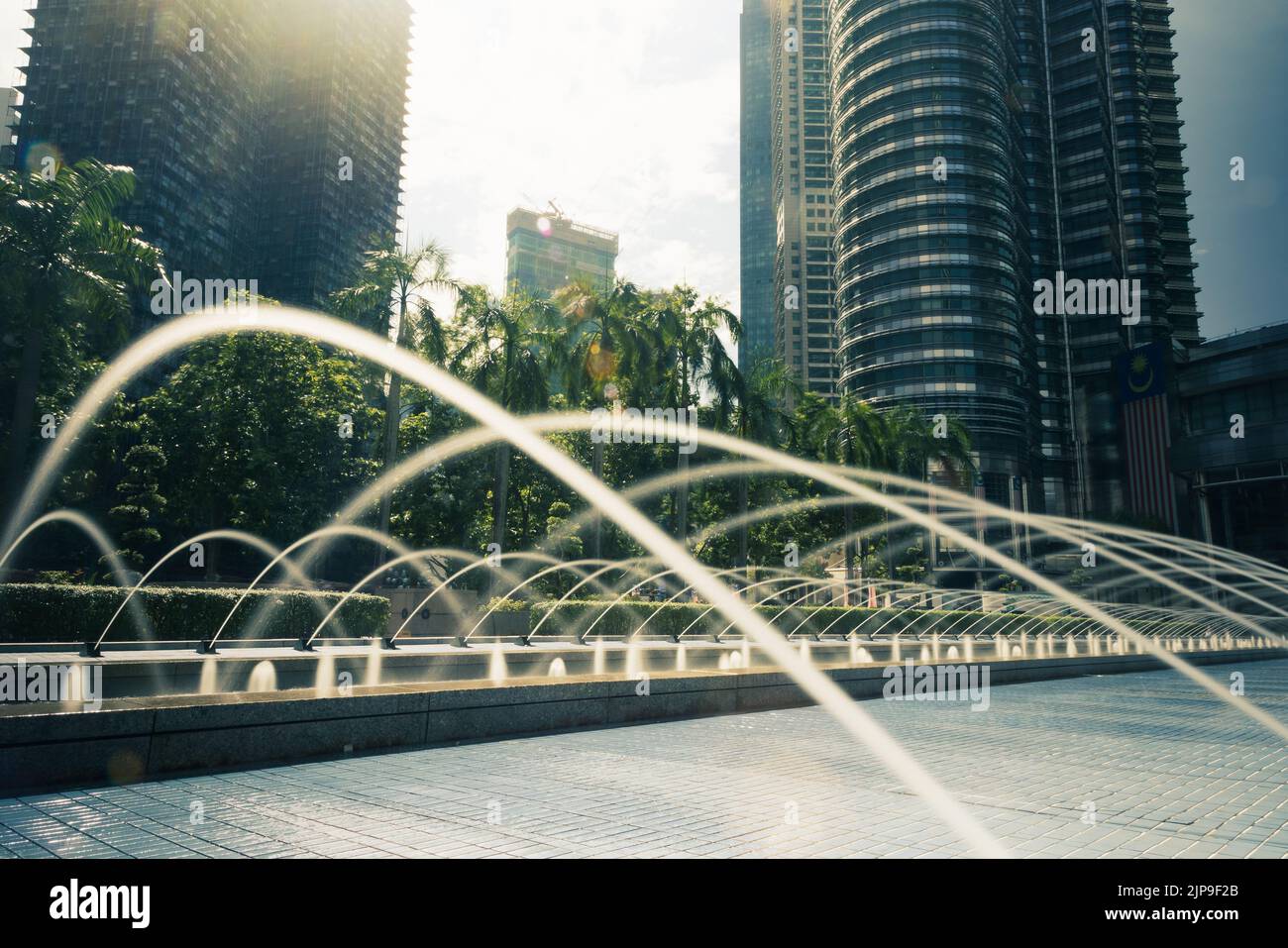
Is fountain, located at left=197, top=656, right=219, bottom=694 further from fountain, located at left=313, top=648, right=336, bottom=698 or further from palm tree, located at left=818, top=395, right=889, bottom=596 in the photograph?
palm tree, located at left=818, top=395, right=889, bottom=596

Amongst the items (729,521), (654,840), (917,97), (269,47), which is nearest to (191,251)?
(269,47)

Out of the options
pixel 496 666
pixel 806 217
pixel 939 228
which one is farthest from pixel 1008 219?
pixel 496 666

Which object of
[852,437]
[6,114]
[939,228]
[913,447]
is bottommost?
[852,437]

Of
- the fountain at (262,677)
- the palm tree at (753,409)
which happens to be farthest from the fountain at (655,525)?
the palm tree at (753,409)

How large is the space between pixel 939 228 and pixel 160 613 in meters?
100.0

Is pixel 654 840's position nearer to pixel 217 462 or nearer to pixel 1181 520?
pixel 217 462

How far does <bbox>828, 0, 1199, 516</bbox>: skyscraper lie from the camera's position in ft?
333

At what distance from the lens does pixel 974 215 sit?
102 m

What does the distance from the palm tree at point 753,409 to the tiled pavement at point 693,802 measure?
94.4 ft

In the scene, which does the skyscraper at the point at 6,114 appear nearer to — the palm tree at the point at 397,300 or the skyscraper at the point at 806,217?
the palm tree at the point at 397,300

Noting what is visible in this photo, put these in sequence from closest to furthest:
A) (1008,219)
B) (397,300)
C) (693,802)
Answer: (693,802)
(397,300)
(1008,219)

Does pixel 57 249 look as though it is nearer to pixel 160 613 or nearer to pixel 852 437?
pixel 160 613

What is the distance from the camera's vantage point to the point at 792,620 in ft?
117
